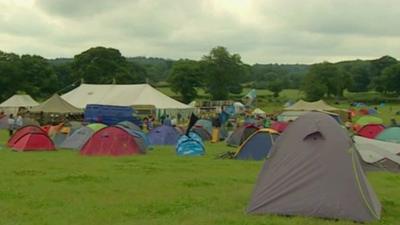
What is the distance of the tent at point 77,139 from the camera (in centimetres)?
2509

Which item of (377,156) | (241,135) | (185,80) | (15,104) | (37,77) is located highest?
(37,77)

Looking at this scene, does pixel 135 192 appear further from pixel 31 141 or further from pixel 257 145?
pixel 31 141

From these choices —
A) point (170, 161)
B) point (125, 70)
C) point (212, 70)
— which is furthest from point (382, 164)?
point (212, 70)

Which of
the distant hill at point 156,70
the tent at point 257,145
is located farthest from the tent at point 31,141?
the distant hill at point 156,70

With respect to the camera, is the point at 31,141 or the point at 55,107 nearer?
the point at 31,141

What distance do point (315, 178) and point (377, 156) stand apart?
916cm

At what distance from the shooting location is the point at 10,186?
1256 cm

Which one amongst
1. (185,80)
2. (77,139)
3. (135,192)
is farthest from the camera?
(185,80)

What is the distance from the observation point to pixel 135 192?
474 inches

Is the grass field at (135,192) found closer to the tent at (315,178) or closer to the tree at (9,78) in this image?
the tent at (315,178)

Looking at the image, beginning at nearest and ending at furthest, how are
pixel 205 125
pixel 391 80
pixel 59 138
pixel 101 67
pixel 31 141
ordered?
pixel 31 141, pixel 59 138, pixel 205 125, pixel 101 67, pixel 391 80

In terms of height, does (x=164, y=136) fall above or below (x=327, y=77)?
below

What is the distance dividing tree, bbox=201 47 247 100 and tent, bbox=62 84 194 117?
52.0m

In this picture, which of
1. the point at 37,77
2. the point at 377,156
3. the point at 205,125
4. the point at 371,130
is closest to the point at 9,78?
the point at 37,77
